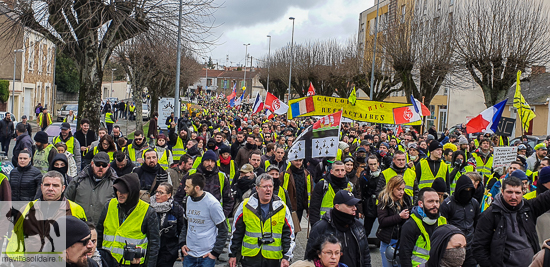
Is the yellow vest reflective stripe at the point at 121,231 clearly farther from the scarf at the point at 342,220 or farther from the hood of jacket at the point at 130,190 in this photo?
the scarf at the point at 342,220

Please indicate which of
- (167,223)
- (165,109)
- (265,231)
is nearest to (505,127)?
(265,231)

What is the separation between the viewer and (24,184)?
7.24m

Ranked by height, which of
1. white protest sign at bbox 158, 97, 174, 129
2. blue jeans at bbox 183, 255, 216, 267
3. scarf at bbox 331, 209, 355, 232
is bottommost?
blue jeans at bbox 183, 255, 216, 267

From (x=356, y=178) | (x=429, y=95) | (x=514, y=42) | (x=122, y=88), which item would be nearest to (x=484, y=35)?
(x=514, y=42)

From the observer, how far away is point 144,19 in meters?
15.4

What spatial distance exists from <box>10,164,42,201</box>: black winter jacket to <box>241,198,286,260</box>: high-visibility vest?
10.8 ft

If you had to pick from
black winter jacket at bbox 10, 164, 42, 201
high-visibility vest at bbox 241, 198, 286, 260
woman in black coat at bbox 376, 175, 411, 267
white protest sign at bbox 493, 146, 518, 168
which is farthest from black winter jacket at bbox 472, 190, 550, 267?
black winter jacket at bbox 10, 164, 42, 201

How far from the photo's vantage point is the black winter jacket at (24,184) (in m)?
7.20

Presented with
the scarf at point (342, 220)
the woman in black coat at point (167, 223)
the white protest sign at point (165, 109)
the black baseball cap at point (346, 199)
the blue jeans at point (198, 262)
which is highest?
the white protest sign at point (165, 109)

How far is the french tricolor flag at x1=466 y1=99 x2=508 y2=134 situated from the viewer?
1329cm

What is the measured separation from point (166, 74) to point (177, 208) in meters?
36.4

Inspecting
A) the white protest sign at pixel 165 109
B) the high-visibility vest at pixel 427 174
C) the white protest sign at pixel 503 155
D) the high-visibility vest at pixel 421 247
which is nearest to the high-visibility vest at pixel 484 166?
the white protest sign at pixel 503 155

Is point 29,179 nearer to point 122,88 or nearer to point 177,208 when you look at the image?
point 177,208

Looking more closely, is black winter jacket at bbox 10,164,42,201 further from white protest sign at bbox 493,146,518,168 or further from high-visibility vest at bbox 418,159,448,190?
white protest sign at bbox 493,146,518,168
